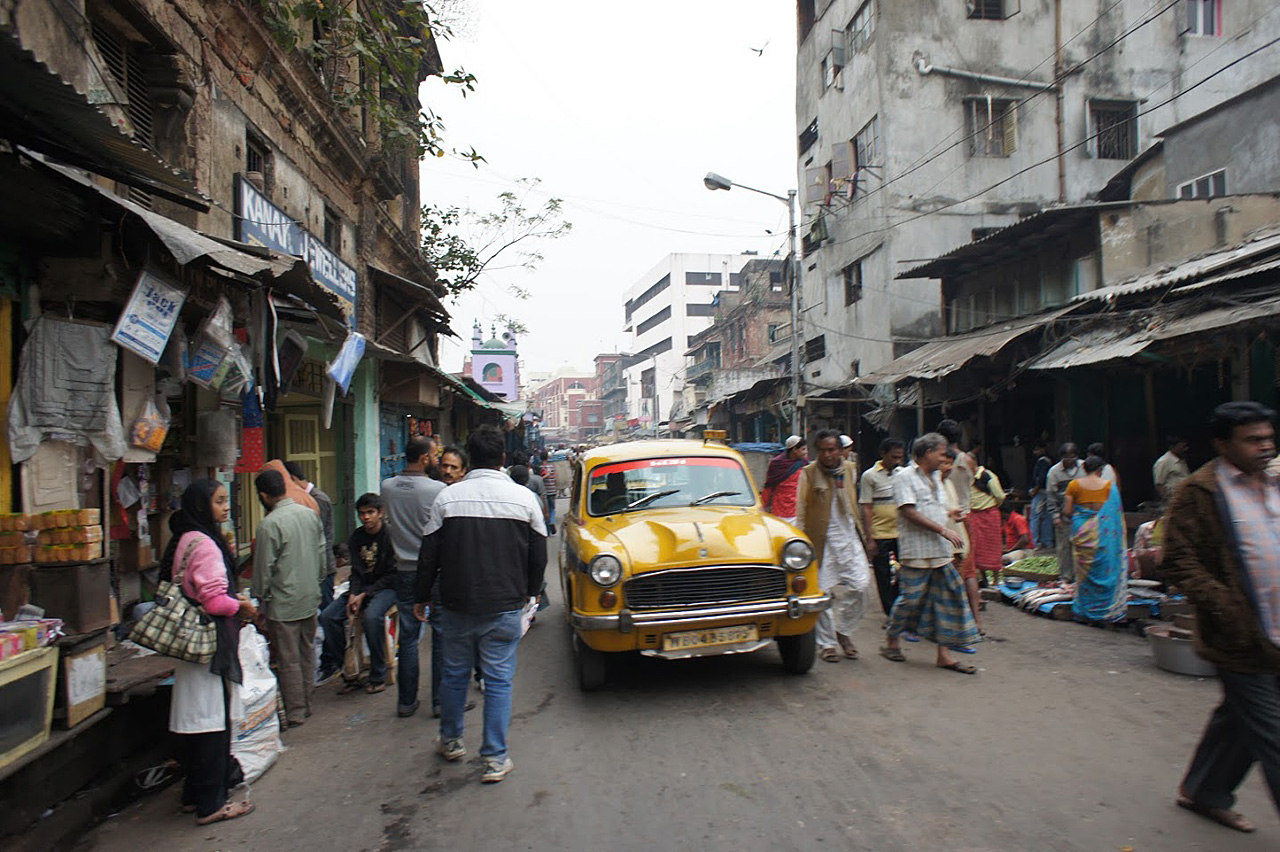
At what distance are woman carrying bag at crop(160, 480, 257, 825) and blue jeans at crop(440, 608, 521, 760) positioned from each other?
1054 millimetres

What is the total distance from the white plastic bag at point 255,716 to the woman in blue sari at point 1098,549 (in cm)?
693

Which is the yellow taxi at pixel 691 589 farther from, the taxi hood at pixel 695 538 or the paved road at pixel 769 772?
the paved road at pixel 769 772

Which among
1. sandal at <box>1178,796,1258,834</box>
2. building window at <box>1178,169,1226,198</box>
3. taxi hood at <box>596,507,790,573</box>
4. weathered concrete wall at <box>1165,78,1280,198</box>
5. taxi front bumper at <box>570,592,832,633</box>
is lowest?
sandal at <box>1178,796,1258,834</box>

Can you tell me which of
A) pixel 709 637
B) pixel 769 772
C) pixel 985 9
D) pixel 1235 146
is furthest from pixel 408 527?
pixel 985 9

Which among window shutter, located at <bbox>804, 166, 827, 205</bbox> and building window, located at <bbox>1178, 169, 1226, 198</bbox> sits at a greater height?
window shutter, located at <bbox>804, 166, 827, 205</bbox>

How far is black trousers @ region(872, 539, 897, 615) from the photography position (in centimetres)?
677

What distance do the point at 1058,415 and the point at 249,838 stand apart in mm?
14639

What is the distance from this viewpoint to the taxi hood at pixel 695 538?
520 cm

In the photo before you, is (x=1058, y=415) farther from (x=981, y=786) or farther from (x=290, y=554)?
(x=290, y=554)

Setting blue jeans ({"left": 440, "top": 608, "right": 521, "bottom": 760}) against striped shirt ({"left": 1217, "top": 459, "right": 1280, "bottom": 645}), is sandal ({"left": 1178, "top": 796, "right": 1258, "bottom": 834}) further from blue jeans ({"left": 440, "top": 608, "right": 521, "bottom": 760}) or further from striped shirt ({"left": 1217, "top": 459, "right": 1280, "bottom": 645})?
blue jeans ({"left": 440, "top": 608, "right": 521, "bottom": 760})

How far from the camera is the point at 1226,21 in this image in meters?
20.2

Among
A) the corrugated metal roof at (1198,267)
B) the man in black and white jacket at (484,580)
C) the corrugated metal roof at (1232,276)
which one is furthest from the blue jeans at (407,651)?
the corrugated metal roof at (1198,267)

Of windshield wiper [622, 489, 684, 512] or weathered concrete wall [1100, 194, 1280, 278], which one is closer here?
windshield wiper [622, 489, 684, 512]

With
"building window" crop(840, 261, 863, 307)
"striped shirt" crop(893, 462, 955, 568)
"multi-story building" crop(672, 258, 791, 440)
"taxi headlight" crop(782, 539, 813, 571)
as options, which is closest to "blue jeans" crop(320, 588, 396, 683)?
"taxi headlight" crop(782, 539, 813, 571)
